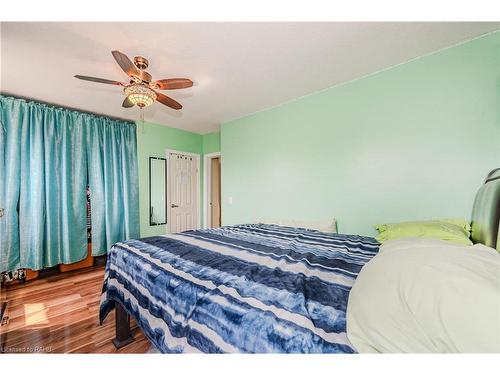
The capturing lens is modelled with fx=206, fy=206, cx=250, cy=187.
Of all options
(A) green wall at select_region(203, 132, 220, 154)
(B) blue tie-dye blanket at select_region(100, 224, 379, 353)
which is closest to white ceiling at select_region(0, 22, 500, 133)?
(B) blue tie-dye blanket at select_region(100, 224, 379, 353)

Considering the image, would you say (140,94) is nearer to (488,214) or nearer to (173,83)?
(173,83)

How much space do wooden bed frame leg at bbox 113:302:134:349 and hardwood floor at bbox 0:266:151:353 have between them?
4 centimetres

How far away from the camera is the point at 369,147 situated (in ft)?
7.24

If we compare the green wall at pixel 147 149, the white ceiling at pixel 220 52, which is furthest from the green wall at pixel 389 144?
the green wall at pixel 147 149

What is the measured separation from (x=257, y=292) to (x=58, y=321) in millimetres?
2165

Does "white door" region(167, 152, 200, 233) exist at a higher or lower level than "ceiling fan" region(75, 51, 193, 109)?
lower

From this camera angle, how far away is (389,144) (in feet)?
6.82

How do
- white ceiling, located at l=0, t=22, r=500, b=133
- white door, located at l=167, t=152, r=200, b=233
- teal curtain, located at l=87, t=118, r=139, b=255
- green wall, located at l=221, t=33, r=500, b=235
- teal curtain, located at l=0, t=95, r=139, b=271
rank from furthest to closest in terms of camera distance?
white door, located at l=167, t=152, r=200, b=233 < teal curtain, located at l=87, t=118, r=139, b=255 < teal curtain, located at l=0, t=95, r=139, b=271 < green wall, located at l=221, t=33, r=500, b=235 < white ceiling, located at l=0, t=22, r=500, b=133

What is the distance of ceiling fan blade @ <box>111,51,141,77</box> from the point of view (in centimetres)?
140

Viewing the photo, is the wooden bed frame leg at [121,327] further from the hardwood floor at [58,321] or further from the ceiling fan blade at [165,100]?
the ceiling fan blade at [165,100]

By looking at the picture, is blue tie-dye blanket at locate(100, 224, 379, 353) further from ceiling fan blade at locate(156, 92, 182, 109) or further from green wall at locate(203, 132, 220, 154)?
green wall at locate(203, 132, 220, 154)

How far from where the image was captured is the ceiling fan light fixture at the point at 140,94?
5.73 ft

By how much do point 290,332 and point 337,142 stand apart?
2240 millimetres

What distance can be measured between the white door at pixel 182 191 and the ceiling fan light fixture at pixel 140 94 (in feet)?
7.68
